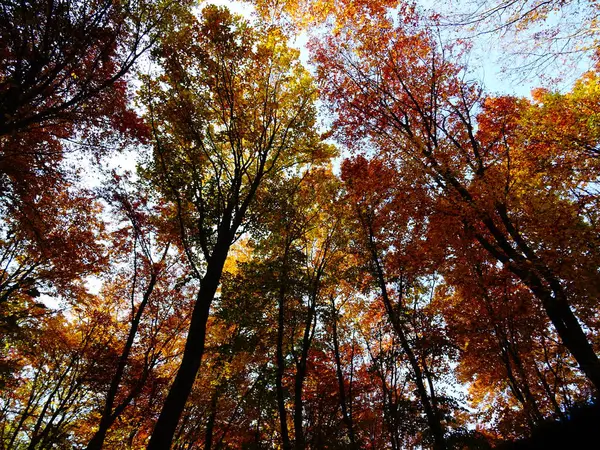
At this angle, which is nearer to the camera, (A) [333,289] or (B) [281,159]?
(B) [281,159]

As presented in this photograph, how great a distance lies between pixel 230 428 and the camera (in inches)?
567

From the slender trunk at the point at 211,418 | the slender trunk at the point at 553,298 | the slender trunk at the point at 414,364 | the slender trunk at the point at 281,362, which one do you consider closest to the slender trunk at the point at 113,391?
the slender trunk at the point at 211,418

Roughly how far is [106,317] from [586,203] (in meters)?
18.0

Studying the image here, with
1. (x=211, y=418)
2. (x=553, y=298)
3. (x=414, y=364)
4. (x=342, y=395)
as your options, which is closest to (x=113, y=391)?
(x=211, y=418)

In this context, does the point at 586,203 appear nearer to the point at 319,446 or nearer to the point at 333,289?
the point at 333,289

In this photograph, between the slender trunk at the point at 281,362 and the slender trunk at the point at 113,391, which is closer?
the slender trunk at the point at 113,391

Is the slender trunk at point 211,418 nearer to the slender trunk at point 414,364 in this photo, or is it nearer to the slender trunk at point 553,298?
the slender trunk at point 414,364

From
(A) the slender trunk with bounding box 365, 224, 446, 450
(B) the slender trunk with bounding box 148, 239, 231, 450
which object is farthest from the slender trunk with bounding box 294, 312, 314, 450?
(B) the slender trunk with bounding box 148, 239, 231, 450

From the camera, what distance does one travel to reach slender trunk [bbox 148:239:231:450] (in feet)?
15.2

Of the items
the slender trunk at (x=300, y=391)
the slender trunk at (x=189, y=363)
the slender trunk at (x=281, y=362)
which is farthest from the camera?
the slender trunk at (x=281, y=362)

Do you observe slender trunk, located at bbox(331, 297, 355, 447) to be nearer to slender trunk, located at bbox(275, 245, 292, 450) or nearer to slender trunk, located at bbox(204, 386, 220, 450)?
slender trunk, located at bbox(275, 245, 292, 450)

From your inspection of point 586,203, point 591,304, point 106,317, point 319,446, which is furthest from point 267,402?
point 586,203

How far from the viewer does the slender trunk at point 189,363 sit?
15.2ft

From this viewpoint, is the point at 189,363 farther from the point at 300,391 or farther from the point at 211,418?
the point at 211,418
